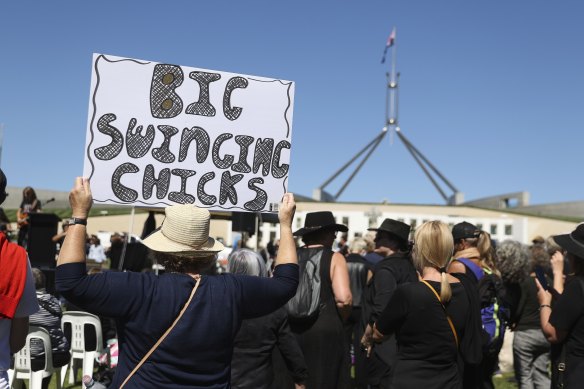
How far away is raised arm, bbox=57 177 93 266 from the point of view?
2312 mm

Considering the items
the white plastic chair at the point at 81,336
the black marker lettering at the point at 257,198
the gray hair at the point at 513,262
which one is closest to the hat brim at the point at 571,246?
the black marker lettering at the point at 257,198

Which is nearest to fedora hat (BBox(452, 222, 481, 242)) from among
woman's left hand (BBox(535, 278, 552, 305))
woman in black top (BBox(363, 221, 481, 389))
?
woman's left hand (BBox(535, 278, 552, 305))

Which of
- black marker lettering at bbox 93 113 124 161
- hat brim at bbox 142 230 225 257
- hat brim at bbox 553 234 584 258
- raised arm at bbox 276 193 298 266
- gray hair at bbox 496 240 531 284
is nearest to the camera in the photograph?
hat brim at bbox 142 230 225 257

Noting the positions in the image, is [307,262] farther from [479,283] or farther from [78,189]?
[78,189]

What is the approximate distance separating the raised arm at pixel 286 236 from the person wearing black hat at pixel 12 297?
0.99 meters

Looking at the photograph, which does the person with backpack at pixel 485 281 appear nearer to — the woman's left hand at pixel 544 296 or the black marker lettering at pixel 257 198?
the woman's left hand at pixel 544 296

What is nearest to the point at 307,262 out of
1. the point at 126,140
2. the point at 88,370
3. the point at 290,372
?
the point at 290,372

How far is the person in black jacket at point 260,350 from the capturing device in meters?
3.79

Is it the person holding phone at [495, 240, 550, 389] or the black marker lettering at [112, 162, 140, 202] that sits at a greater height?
the black marker lettering at [112, 162, 140, 202]

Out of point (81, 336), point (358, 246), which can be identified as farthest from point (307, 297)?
point (358, 246)

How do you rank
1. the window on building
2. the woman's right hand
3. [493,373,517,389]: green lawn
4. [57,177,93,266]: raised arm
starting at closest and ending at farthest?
1. [57,177,93,266]: raised arm
2. the woman's right hand
3. [493,373,517,389]: green lawn
4. the window on building

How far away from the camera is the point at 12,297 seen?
103 inches

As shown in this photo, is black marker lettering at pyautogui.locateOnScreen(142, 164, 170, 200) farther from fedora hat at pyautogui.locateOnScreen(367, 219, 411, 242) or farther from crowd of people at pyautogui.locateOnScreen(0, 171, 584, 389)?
fedora hat at pyautogui.locateOnScreen(367, 219, 411, 242)

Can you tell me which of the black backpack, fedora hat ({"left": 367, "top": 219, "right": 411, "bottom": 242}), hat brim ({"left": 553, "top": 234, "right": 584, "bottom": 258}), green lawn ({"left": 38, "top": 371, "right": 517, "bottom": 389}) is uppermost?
fedora hat ({"left": 367, "top": 219, "right": 411, "bottom": 242})
